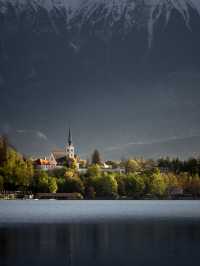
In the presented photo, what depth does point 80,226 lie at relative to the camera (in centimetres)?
6581

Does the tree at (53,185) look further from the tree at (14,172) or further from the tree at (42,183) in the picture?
the tree at (14,172)

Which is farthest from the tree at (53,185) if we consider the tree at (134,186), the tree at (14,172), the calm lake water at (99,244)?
the calm lake water at (99,244)

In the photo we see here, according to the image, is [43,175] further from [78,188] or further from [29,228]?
[29,228]

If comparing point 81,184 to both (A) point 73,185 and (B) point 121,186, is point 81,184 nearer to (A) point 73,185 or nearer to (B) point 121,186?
(A) point 73,185

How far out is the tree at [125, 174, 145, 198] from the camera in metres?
171

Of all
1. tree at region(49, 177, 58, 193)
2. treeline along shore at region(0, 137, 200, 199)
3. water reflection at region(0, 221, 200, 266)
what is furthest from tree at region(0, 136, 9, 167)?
water reflection at region(0, 221, 200, 266)

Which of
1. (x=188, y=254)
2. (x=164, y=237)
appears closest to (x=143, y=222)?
(x=164, y=237)

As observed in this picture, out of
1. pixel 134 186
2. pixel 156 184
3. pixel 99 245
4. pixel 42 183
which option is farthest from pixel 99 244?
pixel 156 184

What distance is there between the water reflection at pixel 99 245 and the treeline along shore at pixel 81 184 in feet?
274

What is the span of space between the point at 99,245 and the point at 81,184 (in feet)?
386

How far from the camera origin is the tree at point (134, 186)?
17138cm

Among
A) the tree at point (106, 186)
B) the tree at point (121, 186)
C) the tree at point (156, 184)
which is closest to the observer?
the tree at point (106, 186)

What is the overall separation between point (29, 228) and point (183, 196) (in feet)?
408

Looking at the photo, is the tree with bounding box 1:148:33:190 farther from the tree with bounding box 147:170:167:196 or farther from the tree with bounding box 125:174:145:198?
the tree with bounding box 147:170:167:196
